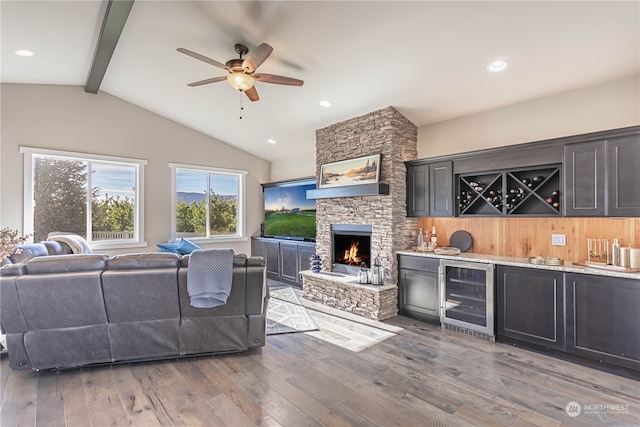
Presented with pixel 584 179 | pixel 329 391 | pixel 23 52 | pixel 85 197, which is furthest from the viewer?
pixel 85 197

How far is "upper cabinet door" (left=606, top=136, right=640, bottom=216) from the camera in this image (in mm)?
2787

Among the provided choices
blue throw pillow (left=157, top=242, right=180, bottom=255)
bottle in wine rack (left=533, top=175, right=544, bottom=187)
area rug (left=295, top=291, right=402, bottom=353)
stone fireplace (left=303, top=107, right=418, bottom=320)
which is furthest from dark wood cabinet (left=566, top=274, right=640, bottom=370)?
blue throw pillow (left=157, top=242, right=180, bottom=255)

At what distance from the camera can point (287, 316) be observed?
14.3 ft

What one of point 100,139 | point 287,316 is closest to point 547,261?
point 287,316

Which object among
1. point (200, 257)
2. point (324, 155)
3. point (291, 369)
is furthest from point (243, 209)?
point (291, 369)

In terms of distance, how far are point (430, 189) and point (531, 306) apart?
71.6 inches

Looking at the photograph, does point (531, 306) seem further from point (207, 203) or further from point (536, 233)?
point (207, 203)

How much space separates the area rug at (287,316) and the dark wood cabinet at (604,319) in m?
2.67

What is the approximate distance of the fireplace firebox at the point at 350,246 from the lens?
4.91 meters

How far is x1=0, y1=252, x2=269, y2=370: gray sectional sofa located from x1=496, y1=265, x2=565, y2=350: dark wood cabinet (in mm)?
2616

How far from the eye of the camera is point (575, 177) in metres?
3.13

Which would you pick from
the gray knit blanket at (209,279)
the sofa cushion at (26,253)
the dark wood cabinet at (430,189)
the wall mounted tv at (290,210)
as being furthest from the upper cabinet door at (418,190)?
the sofa cushion at (26,253)

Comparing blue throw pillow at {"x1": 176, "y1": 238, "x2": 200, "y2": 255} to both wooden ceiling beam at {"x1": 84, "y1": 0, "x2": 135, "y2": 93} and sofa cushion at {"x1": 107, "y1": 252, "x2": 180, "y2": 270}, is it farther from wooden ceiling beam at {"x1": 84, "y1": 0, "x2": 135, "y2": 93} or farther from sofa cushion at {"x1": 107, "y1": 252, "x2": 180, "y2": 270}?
wooden ceiling beam at {"x1": 84, "y1": 0, "x2": 135, "y2": 93}

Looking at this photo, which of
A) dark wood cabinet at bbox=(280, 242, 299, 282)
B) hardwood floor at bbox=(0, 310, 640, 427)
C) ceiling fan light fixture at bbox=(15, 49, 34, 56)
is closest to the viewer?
hardwood floor at bbox=(0, 310, 640, 427)
